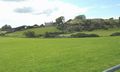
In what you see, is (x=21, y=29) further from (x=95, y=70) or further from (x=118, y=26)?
(x=95, y=70)

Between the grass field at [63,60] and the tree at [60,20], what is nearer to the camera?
the grass field at [63,60]

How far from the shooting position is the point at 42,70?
1698 cm

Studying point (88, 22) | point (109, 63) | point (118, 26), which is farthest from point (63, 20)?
point (109, 63)

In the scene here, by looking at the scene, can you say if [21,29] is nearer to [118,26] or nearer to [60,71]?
[118,26]

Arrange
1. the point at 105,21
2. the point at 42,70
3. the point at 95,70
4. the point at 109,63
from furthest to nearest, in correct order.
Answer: the point at 105,21 < the point at 109,63 < the point at 42,70 < the point at 95,70

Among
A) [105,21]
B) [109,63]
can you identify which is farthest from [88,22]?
[109,63]

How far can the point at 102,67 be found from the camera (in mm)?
16719

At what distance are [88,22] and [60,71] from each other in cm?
12240

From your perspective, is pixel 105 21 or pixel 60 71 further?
pixel 105 21

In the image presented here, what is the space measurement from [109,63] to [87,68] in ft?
6.99

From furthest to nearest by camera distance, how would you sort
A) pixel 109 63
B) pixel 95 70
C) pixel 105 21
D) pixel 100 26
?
pixel 105 21 < pixel 100 26 < pixel 109 63 < pixel 95 70

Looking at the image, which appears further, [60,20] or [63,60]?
[60,20]

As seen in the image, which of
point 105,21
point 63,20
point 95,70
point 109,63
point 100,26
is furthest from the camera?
point 63,20

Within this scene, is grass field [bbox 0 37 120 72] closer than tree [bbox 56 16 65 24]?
Yes
